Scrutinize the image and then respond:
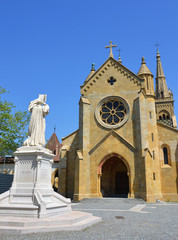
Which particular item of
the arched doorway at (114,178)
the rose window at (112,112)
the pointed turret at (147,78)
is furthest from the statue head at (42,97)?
the pointed turret at (147,78)

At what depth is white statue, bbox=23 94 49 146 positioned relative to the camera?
34.6 feet

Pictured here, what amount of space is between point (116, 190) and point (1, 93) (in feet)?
60.5

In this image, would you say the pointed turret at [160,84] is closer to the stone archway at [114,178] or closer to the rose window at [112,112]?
the rose window at [112,112]

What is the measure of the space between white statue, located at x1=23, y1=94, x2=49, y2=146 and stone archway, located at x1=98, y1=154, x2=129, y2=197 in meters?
17.1

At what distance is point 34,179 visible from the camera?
9625 mm

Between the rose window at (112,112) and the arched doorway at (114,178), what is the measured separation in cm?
464

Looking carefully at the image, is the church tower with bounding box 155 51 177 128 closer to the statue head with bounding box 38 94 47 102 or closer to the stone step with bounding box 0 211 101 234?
the statue head with bounding box 38 94 47 102

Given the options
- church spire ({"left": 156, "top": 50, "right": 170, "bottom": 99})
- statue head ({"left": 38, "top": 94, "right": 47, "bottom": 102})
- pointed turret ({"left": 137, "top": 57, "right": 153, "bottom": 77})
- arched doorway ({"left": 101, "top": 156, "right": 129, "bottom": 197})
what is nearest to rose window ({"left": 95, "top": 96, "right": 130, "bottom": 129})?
arched doorway ({"left": 101, "top": 156, "right": 129, "bottom": 197})

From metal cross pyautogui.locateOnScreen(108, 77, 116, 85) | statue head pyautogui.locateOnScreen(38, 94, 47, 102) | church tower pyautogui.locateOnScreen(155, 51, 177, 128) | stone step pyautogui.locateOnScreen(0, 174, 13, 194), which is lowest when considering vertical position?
stone step pyautogui.locateOnScreen(0, 174, 13, 194)

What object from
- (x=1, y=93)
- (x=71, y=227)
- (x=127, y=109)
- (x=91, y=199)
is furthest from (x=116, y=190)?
(x=71, y=227)

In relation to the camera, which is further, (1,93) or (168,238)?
(1,93)

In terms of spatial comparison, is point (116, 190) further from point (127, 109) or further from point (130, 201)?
point (127, 109)

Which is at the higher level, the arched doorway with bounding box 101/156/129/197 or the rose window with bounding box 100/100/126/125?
the rose window with bounding box 100/100/126/125

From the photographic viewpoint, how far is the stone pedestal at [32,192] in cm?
881
